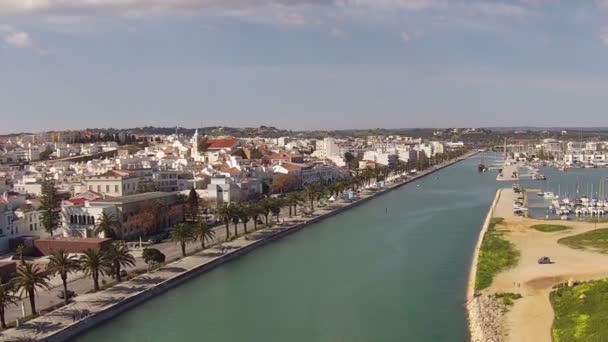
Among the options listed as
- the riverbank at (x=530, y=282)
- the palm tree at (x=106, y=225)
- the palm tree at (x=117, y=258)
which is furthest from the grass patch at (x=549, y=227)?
the palm tree at (x=117, y=258)

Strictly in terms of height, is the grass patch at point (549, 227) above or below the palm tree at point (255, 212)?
below

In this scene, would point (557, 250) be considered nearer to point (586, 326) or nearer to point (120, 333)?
point (586, 326)

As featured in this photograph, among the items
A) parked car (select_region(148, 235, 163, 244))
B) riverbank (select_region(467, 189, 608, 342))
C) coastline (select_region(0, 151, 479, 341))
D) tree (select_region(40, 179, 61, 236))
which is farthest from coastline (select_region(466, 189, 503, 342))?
tree (select_region(40, 179, 61, 236))

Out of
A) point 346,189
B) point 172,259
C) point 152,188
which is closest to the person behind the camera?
point 172,259

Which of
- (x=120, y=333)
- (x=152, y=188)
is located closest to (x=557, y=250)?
(x=120, y=333)

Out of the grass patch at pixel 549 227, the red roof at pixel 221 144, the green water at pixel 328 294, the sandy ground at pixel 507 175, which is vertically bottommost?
the sandy ground at pixel 507 175

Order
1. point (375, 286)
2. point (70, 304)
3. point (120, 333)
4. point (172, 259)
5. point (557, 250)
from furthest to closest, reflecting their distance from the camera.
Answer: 1. point (557, 250)
2. point (172, 259)
3. point (375, 286)
4. point (70, 304)
5. point (120, 333)

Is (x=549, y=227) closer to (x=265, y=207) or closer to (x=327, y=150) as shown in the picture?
(x=265, y=207)

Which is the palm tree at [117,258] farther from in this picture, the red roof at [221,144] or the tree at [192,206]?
the red roof at [221,144]
